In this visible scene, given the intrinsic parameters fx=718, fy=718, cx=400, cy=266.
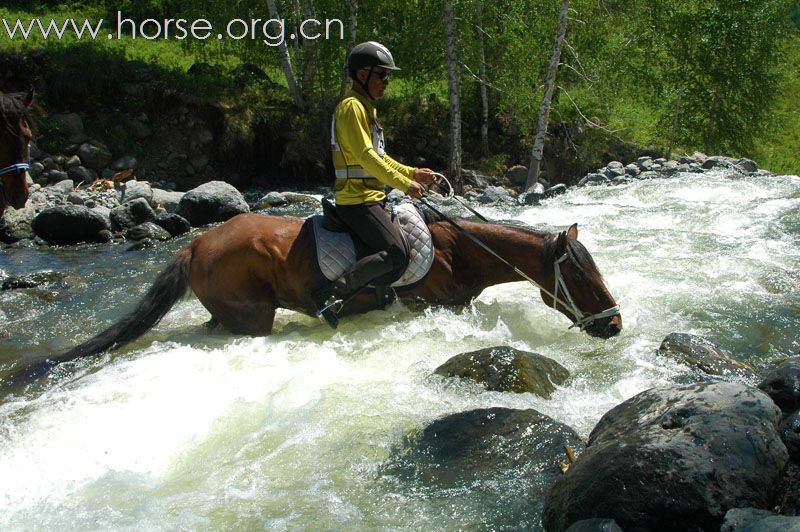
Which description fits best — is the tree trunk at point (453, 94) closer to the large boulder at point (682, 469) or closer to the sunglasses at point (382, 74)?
the sunglasses at point (382, 74)

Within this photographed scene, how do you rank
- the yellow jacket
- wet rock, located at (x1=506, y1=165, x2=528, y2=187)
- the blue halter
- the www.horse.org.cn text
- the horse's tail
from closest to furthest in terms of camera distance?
the yellow jacket
the blue halter
the horse's tail
wet rock, located at (x1=506, y1=165, x2=528, y2=187)
the www.horse.org.cn text

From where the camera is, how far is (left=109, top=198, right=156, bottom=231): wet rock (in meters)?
14.0

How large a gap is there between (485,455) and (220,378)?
254cm

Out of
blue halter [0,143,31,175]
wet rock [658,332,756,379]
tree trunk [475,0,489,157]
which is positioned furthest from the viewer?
tree trunk [475,0,489,157]

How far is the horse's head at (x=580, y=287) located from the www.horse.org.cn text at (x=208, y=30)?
16.4 meters

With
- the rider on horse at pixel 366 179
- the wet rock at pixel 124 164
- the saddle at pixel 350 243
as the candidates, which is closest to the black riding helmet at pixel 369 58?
the rider on horse at pixel 366 179

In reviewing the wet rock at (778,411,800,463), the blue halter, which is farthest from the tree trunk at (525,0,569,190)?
the wet rock at (778,411,800,463)

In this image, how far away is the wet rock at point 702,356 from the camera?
589 centimetres

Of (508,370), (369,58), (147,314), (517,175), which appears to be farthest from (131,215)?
(517,175)

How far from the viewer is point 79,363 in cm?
650

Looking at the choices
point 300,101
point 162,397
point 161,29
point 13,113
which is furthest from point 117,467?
point 161,29

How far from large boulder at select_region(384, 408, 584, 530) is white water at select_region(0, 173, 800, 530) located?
0.08 metres

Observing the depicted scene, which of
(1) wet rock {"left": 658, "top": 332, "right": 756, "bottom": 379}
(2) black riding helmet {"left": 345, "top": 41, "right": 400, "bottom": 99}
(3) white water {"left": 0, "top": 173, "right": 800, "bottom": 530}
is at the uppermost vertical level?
(2) black riding helmet {"left": 345, "top": 41, "right": 400, "bottom": 99}

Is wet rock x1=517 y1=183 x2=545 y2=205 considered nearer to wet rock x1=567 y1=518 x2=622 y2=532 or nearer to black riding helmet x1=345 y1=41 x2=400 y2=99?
black riding helmet x1=345 y1=41 x2=400 y2=99
